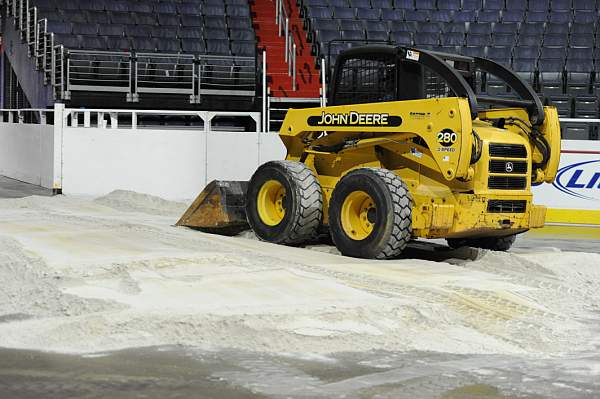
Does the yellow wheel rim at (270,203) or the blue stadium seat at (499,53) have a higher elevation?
the blue stadium seat at (499,53)

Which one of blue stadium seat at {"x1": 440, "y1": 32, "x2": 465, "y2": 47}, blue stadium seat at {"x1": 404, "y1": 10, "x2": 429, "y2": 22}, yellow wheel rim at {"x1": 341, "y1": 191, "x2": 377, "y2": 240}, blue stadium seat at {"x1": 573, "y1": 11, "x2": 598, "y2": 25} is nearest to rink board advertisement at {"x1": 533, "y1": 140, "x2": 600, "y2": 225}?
yellow wheel rim at {"x1": 341, "y1": 191, "x2": 377, "y2": 240}

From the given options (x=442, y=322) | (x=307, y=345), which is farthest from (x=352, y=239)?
(x=307, y=345)

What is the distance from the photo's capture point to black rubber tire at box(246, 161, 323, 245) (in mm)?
10891

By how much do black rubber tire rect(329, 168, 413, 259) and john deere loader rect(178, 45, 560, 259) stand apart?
1 cm

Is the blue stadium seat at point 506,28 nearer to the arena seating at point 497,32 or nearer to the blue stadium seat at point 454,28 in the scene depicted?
the arena seating at point 497,32

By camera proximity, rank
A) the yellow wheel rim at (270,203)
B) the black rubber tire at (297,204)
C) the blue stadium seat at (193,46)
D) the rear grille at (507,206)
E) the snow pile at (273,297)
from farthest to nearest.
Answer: the blue stadium seat at (193,46), the yellow wheel rim at (270,203), the black rubber tire at (297,204), the rear grille at (507,206), the snow pile at (273,297)

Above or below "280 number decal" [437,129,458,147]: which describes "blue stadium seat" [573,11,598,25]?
above

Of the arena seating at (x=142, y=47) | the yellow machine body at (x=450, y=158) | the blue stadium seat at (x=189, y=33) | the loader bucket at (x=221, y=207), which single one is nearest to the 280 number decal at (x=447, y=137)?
the yellow machine body at (x=450, y=158)

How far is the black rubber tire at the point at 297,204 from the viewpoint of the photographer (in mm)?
10891

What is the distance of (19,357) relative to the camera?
5.84 m

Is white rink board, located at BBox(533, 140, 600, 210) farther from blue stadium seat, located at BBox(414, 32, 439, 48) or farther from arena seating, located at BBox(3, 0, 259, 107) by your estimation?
blue stadium seat, located at BBox(414, 32, 439, 48)

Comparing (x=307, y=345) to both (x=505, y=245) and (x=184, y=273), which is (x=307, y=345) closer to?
(x=184, y=273)

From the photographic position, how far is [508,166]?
10109 millimetres

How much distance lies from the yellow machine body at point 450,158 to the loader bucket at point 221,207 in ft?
5.16
